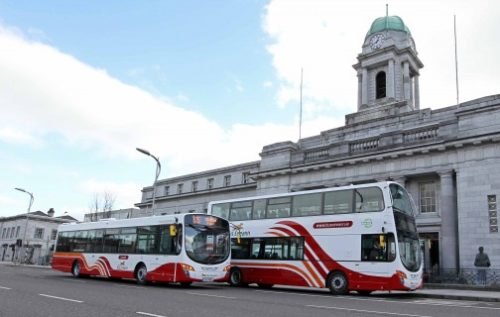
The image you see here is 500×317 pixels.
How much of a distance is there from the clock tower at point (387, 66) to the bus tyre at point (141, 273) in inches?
981

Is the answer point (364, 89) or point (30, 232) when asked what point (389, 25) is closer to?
point (364, 89)

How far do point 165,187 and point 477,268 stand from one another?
35.9 m

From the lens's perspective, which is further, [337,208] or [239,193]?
[239,193]

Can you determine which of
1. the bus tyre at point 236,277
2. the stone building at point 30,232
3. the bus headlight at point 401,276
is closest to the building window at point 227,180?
the bus tyre at point 236,277

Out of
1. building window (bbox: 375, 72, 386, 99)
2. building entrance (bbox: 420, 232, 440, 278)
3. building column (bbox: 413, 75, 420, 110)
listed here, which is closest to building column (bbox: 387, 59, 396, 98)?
building window (bbox: 375, 72, 386, 99)

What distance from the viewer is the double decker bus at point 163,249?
58.7ft

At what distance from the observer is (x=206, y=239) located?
18594 mm

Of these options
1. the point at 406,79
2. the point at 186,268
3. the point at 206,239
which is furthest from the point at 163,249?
the point at 406,79

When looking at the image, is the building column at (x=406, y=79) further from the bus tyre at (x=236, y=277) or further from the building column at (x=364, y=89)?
the bus tyre at (x=236, y=277)

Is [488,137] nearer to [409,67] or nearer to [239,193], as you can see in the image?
[409,67]

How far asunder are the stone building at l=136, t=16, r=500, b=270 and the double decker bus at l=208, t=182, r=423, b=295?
8350mm

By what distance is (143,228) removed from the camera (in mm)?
20203

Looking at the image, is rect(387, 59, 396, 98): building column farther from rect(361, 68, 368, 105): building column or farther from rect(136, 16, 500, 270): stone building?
rect(361, 68, 368, 105): building column

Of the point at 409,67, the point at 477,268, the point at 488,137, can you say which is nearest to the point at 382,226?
the point at 477,268
